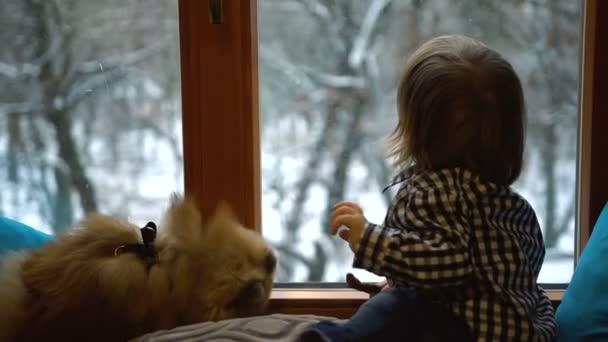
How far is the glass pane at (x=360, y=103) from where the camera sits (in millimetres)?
1428

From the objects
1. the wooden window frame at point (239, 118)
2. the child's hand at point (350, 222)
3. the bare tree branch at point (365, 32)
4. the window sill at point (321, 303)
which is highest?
the bare tree branch at point (365, 32)

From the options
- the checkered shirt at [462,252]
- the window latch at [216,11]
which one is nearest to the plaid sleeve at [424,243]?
the checkered shirt at [462,252]

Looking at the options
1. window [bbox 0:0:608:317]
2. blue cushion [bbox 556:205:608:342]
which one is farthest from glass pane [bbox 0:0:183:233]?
blue cushion [bbox 556:205:608:342]

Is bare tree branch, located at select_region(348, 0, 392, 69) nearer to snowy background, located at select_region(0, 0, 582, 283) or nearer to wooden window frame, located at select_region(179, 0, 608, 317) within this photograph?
snowy background, located at select_region(0, 0, 582, 283)

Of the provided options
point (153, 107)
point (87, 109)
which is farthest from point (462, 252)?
point (87, 109)

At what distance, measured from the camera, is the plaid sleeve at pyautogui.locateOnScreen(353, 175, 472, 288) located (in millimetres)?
1004

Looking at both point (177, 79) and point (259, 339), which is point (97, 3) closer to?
point (177, 79)

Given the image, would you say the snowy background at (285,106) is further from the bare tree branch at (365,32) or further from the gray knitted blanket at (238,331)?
the gray knitted blanket at (238,331)

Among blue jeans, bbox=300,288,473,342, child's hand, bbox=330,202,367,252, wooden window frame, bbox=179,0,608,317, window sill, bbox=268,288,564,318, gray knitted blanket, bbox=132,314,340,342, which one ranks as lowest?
window sill, bbox=268,288,564,318

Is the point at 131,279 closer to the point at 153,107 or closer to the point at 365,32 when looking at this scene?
the point at 153,107

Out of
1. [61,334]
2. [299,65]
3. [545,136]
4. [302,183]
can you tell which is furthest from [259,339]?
[545,136]

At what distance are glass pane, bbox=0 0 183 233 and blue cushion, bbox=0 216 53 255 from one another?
0.22 metres

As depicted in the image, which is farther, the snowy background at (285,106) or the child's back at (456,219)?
the snowy background at (285,106)

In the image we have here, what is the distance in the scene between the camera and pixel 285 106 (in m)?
1.48
